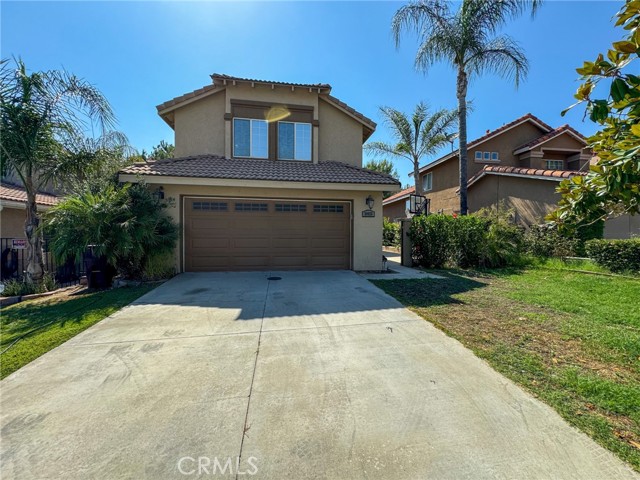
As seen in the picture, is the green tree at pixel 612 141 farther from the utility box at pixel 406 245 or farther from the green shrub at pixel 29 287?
the green shrub at pixel 29 287

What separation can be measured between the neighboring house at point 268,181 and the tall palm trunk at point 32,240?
2.78 m

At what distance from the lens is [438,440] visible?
2.28 metres

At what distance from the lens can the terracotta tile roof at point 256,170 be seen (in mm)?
8797

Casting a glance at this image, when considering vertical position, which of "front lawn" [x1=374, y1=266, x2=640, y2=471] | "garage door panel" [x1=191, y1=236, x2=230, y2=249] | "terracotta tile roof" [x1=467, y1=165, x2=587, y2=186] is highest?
"terracotta tile roof" [x1=467, y1=165, x2=587, y2=186]

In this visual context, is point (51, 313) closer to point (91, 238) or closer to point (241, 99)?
point (91, 238)

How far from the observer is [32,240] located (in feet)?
24.7

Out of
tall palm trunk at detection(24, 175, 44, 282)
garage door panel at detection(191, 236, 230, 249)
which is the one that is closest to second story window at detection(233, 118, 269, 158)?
garage door panel at detection(191, 236, 230, 249)

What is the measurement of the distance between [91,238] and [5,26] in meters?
5.38

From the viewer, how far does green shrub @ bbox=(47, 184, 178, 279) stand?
278 inches

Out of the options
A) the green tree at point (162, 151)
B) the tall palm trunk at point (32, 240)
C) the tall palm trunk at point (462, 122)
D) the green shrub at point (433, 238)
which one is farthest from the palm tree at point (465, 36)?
the green tree at point (162, 151)

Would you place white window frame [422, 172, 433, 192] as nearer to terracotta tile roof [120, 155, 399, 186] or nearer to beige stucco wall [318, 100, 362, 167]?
beige stucco wall [318, 100, 362, 167]

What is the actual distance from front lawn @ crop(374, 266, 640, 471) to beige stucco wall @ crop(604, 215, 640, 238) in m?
5.34

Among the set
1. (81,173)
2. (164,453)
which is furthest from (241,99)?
(164,453)

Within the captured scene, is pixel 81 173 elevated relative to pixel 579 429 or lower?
elevated
